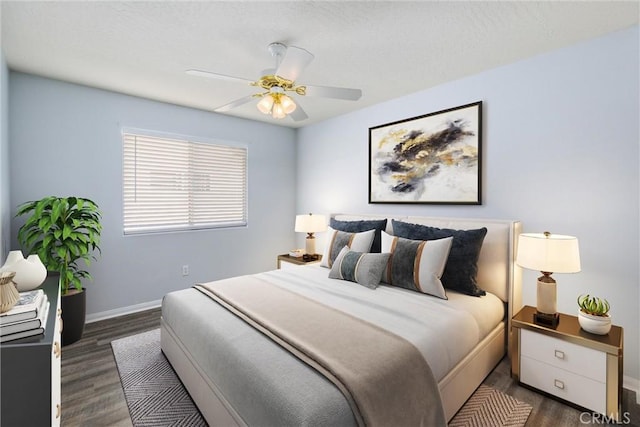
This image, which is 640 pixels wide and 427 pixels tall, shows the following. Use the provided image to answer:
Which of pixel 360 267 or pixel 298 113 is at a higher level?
pixel 298 113

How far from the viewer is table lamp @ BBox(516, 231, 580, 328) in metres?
1.98

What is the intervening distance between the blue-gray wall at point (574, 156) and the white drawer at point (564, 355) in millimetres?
535

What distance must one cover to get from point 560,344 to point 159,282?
3887mm

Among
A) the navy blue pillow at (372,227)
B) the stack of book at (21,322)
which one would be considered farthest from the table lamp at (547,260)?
the stack of book at (21,322)

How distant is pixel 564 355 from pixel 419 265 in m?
1.03

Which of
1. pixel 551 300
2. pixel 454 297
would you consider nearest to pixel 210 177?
pixel 454 297

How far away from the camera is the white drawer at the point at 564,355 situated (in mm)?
1837

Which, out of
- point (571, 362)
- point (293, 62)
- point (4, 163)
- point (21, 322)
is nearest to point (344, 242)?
point (293, 62)

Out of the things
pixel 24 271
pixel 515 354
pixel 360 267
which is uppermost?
pixel 24 271

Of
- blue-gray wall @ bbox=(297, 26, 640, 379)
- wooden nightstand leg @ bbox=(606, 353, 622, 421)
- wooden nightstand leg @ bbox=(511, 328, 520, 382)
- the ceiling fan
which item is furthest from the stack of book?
blue-gray wall @ bbox=(297, 26, 640, 379)

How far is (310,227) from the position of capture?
4031 mm

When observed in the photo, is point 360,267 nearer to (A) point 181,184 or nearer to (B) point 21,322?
(B) point 21,322

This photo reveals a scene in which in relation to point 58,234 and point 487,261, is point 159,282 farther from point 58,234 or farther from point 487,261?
point 487,261

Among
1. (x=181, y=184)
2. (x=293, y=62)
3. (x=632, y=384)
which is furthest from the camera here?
(x=181, y=184)
